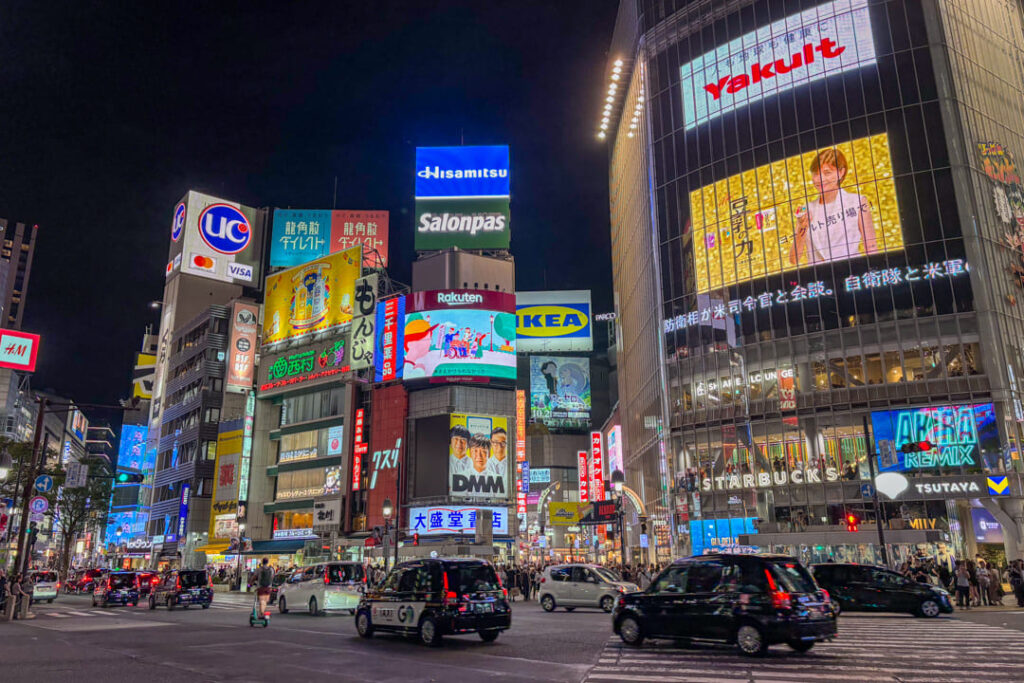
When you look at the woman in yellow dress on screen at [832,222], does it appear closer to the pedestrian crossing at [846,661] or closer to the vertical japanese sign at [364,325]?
the pedestrian crossing at [846,661]

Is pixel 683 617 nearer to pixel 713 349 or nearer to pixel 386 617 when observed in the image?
pixel 386 617

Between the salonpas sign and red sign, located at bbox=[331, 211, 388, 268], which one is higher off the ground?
red sign, located at bbox=[331, 211, 388, 268]

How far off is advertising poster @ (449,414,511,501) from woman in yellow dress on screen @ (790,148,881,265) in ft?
95.0

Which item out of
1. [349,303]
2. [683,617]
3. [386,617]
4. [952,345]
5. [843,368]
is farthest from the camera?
[349,303]

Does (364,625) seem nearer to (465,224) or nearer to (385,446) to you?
(385,446)

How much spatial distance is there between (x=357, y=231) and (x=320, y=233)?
14.4ft

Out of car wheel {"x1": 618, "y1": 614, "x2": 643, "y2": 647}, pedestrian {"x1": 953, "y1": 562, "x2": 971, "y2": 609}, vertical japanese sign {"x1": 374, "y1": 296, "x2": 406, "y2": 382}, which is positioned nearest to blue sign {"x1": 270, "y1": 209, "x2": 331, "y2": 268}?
vertical japanese sign {"x1": 374, "y1": 296, "x2": 406, "y2": 382}

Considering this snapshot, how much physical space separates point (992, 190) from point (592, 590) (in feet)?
122

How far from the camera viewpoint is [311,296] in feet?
238

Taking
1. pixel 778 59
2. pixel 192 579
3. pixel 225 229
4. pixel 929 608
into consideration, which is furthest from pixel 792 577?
pixel 225 229

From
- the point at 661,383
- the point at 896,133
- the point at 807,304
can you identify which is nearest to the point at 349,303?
the point at 661,383

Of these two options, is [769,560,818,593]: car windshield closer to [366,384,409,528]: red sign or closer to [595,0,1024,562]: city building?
[595,0,1024,562]: city building

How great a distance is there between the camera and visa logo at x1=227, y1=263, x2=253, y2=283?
101m

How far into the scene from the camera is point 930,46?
4656cm
